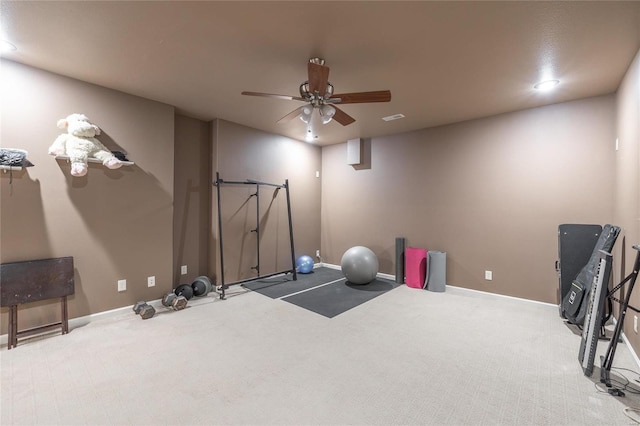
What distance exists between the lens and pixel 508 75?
2.92 meters

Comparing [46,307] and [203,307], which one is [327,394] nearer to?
[203,307]

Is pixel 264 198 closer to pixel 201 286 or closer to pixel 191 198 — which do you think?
pixel 191 198

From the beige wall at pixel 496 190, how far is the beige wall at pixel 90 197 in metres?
3.64

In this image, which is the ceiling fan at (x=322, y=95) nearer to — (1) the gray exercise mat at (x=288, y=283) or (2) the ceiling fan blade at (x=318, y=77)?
(2) the ceiling fan blade at (x=318, y=77)

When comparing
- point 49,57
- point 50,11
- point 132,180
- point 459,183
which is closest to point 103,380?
point 132,180

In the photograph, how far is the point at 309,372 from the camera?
7.33ft

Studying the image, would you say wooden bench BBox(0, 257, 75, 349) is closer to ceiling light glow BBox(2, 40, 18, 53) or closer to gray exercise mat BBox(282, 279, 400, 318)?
ceiling light glow BBox(2, 40, 18, 53)

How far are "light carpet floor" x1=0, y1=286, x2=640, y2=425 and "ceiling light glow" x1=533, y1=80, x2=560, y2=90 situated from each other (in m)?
2.68

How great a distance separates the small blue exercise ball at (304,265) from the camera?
5.52 metres

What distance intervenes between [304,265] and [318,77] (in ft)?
12.6

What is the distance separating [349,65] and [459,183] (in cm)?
282

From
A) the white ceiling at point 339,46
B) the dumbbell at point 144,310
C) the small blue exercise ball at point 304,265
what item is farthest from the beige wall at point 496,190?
the dumbbell at point 144,310

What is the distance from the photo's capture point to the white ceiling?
6.56ft

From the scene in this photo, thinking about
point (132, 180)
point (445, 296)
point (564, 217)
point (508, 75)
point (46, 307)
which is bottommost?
point (445, 296)
